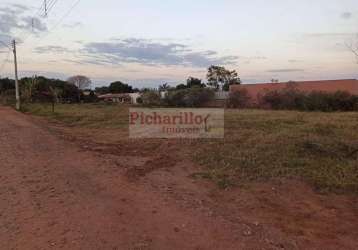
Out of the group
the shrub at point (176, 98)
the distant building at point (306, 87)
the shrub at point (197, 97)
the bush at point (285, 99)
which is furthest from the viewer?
the shrub at point (176, 98)

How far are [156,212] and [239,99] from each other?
121ft

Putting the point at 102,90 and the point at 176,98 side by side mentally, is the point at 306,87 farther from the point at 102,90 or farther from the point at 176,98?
the point at 102,90

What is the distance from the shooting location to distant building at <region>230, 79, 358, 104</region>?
35719mm

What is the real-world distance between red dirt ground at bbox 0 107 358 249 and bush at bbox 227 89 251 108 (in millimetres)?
33505

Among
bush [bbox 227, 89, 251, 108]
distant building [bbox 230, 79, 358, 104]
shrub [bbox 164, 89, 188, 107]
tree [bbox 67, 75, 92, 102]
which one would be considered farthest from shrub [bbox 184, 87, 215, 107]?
tree [bbox 67, 75, 92, 102]

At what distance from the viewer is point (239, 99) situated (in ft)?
133

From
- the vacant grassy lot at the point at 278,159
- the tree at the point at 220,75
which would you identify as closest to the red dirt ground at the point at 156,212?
the vacant grassy lot at the point at 278,159

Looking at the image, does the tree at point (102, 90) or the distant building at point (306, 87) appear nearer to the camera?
the distant building at point (306, 87)

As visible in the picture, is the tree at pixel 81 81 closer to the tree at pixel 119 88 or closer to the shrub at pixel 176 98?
the tree at pixel 119 88

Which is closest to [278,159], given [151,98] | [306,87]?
[306,87]

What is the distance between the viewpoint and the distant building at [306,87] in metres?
35.7

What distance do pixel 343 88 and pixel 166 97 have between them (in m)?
18.4

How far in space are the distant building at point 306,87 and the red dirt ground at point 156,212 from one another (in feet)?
104

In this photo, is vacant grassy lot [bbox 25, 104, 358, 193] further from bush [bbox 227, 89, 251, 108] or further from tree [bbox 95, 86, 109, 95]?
tree [bbox 95, 86, 109, 95]
